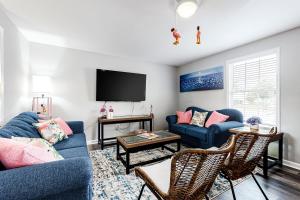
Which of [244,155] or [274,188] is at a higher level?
[244,155]

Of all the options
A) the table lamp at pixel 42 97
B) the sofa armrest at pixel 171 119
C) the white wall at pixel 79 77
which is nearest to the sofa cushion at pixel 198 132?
the sofa armrest at pixel 171 119

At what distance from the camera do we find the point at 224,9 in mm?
1906

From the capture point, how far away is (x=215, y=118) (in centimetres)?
324

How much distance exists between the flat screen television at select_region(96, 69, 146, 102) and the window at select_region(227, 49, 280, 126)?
7.59 feet

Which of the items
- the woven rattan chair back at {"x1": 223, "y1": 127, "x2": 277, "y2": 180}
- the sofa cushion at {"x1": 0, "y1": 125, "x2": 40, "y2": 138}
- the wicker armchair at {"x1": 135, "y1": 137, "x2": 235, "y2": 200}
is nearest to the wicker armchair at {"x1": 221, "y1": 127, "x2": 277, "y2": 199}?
the woven rattan chair back at {"x1": 223, "y1": 127, "x2": 277, "y2": 180}

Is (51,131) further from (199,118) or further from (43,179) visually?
(199,118)

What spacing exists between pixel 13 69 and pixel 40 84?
57cm

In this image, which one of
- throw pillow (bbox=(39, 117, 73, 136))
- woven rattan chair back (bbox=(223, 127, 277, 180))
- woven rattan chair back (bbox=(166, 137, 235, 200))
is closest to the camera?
woven rattan chair back (bbox=(166, 137, 235, 200))

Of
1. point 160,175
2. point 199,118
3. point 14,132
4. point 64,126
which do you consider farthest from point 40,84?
point 199,118

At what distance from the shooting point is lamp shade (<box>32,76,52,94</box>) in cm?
284

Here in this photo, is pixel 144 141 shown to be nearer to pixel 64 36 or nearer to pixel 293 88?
pixel 64 36

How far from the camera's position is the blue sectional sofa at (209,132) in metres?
2.71

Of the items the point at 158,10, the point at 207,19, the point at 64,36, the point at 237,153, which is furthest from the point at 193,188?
the point at 64,36

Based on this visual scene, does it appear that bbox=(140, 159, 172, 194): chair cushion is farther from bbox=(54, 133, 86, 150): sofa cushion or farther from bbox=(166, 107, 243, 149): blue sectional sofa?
bbox=(166, 107, 243, 149): blue sectional sofa
